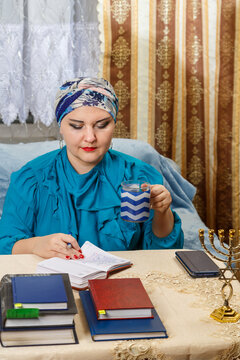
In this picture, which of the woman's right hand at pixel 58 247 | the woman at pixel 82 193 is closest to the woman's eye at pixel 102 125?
the woman at pixel 82 193

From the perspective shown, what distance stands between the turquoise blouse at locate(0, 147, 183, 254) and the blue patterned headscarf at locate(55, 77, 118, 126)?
0.67ft

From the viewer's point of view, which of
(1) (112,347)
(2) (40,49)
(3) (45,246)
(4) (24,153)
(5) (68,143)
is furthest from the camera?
(2) (40,49)

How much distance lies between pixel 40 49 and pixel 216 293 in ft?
6.64

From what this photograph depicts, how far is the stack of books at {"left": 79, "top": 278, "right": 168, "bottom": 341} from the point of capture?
1111 mm

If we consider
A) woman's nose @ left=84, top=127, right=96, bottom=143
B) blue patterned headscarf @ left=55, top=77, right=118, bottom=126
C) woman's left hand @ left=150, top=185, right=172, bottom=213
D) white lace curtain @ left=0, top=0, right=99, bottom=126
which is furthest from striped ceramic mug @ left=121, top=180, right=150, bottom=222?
white lace curtain @ left=0, top=0, right=99, bottom=126

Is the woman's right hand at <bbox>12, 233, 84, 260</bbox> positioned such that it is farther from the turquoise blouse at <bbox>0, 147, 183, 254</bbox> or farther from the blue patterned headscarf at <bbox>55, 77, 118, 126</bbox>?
the blue patterned headscarf at <bbox>55, 77, 118, 126</bbox>

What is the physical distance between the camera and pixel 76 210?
182 centimetres

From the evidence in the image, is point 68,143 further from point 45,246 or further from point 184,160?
point 184,160

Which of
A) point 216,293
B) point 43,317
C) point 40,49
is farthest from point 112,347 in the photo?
point 40,49

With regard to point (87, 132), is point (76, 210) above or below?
below

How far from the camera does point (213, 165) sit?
335 cm

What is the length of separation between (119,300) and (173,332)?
15cm

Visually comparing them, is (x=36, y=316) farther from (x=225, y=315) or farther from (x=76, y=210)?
(x=76, y=210)

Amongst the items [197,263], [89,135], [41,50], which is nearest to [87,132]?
[89,135]
